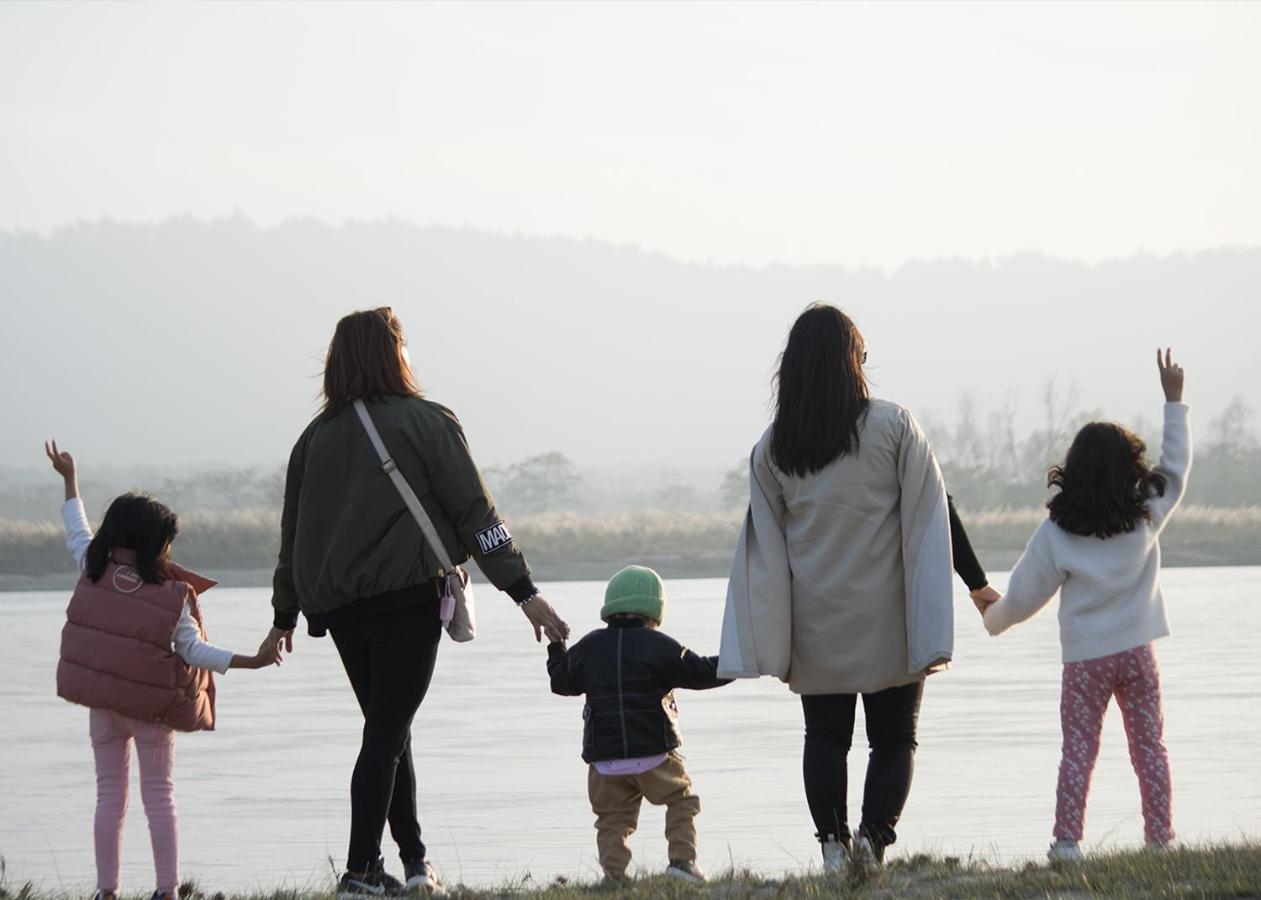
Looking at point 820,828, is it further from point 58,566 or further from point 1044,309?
point 1044,309

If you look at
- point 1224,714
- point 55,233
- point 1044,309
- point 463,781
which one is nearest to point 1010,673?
point 1224,714

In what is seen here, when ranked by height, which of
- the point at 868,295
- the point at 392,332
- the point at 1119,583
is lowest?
the point at 1119,583

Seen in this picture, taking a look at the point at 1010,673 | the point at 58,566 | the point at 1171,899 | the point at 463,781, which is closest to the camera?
the point at 1171,899

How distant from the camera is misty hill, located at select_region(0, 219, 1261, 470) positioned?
300 feet

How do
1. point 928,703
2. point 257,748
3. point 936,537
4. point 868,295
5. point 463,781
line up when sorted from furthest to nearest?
point 868,295, point 928,703, point 257,748, point 463,781, point 936,537

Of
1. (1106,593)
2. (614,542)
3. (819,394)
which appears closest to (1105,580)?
(1106,593)

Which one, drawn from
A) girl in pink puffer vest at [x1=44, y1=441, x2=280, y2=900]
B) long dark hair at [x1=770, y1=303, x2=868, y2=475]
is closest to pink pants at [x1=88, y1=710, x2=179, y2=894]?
girl in pink puffer vest at [x1=44, y1=441, x2=280, y2=900]

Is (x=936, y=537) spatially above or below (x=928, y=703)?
above

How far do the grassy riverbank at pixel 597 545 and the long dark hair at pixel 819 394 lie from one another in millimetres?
21333

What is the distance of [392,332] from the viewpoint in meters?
5.16

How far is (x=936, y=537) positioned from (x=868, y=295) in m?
116

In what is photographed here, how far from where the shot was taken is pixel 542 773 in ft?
28.7

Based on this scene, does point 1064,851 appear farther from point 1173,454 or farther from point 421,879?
point 421,879

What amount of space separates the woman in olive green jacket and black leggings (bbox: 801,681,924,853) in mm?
776
